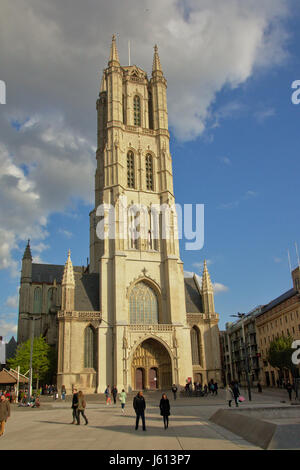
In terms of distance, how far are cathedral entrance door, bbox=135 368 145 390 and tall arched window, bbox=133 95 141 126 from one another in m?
32.5

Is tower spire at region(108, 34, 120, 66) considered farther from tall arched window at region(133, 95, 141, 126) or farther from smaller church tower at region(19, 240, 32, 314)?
smaller church tower at region(19, 240, 32, 314)

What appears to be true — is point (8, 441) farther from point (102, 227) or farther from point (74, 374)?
point (102, 227)

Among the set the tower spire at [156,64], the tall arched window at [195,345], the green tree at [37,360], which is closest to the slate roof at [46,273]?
the green tree at [37,360]

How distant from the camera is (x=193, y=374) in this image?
46.5 m

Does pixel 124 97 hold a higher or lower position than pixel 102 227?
higher

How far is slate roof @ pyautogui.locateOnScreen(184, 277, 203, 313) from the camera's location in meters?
49.8

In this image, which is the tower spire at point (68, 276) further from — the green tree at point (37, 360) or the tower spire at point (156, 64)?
the tower spire at point (156, 64)

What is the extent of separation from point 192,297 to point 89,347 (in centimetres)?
1477

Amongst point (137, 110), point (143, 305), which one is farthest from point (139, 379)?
point (137, 110)

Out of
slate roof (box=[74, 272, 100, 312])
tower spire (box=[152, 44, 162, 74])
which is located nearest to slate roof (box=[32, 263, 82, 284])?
slate roof (box=[74, 272, 100, 312])

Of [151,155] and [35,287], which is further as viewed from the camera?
[35,287]
